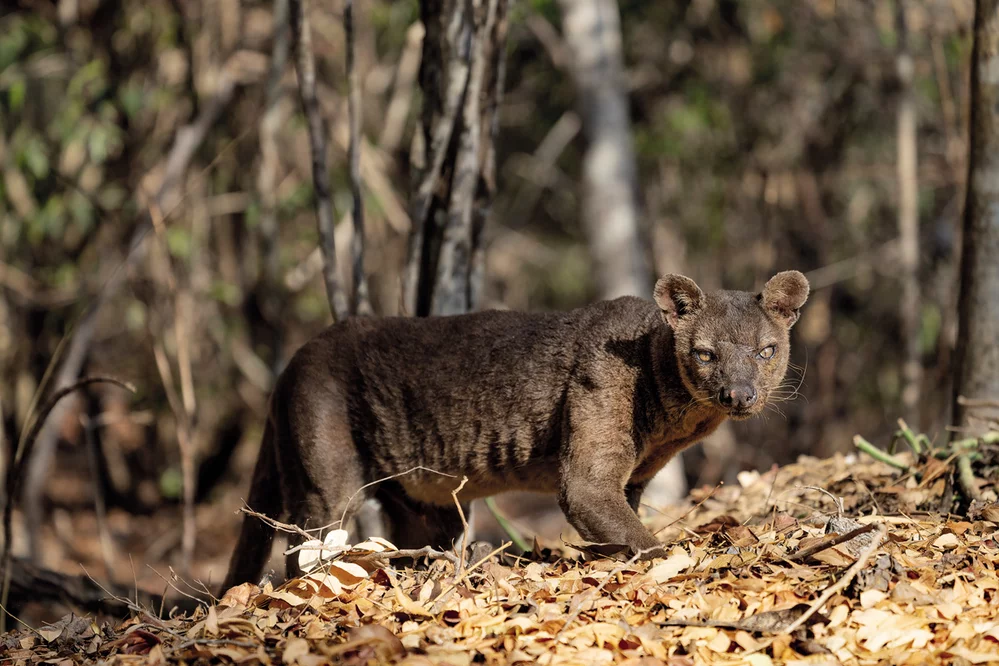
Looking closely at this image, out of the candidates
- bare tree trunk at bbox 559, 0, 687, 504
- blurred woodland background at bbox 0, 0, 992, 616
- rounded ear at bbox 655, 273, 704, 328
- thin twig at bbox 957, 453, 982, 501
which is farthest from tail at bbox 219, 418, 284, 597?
bare tree trunk at bbox 559, 0, 687, 504

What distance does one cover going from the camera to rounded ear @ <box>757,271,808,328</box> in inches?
216

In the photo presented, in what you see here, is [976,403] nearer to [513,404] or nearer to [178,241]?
[513,404]

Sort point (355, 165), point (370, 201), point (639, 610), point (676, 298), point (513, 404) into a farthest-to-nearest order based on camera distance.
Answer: point (370, 201) < point (355, 165) < point (513, 404) < point (676, 298) < point (639, 610)

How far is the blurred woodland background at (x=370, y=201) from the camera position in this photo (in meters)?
11.1

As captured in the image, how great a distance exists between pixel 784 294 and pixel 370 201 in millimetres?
6307

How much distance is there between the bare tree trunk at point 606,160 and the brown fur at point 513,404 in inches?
222

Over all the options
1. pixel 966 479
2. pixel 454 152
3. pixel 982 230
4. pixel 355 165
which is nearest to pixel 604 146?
pixel 454 152

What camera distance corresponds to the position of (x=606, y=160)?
11672 mm

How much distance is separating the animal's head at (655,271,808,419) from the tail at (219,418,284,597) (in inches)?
97.9

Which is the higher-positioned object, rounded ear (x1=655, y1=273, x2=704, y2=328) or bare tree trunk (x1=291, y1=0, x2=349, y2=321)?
bare tree trunk (x1=291, y1=0, x2=349, y2=321)

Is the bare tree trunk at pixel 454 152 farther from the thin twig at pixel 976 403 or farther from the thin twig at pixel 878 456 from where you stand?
the thin twig at pixel 976 403

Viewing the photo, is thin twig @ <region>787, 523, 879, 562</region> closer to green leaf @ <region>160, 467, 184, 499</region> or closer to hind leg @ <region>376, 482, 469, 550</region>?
hind leg @ <region>376, 482, 469, 550</region>

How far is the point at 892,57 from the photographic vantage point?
46.5ft

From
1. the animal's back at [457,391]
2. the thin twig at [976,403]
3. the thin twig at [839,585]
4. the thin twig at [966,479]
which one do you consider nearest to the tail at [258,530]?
the animal's back at [457,391]
